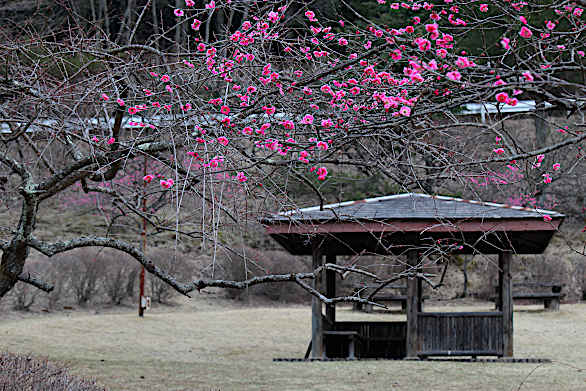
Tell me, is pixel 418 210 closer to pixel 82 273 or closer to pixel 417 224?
pixel 417 224

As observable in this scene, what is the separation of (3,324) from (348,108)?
11.6 meters

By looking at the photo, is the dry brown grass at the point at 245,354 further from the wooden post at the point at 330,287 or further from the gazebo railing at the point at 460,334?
the wooden post at the point at 330,287

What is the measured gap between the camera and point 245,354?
37.2ft

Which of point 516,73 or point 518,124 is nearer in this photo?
point 516,73

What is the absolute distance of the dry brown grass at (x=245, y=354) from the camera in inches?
314

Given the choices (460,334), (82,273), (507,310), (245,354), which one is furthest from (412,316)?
(82,273)

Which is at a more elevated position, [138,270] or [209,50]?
[209,50]

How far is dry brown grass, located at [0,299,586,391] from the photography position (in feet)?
26.1

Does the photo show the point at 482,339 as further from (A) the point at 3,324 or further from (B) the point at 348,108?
(A) the point at 3,324

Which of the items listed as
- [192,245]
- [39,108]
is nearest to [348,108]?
[39,108]

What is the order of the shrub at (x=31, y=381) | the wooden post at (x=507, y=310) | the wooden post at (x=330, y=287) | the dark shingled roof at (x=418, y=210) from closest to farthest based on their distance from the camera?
the shrub at (x=31, y=381)
the dark shingled roof at (x=418, y=210)
the wooden post at (x=507, y=310)
the wooden post at (x=330, y=287)

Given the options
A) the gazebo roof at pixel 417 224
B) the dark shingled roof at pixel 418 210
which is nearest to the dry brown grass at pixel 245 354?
the gazebo roof at pixel 417 224

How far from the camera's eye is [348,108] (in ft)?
16.0

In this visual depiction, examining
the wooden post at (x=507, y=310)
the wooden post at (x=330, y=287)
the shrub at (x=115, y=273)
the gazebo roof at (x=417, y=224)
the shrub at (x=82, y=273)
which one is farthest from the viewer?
the shrub at (x=115, y=273)
